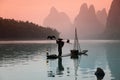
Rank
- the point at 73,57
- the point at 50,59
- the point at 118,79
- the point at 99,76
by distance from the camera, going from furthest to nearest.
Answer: the point at 73,57, the point at 50,59, the point at 118,79, the point at 99,76

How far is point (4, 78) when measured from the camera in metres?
45.8

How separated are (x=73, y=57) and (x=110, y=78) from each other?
4269 centimetres

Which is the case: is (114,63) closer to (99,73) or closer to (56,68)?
(56,68)

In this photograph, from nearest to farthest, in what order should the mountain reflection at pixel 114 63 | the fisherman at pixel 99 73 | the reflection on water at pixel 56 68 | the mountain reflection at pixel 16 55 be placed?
the fisherman at pixel 99 73 < the reflection on water at pixel 56 68 < the mountain reflection at pixel 114 63 < the mountain reflection at pixel 16 55

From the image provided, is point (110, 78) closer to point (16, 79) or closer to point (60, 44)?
point (16, 79)

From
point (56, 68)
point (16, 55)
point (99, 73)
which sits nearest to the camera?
point (99, 73)

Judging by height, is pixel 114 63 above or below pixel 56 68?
above

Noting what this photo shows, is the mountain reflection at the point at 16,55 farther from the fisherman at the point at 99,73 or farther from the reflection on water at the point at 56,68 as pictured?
the fisherman at the point at 99,73

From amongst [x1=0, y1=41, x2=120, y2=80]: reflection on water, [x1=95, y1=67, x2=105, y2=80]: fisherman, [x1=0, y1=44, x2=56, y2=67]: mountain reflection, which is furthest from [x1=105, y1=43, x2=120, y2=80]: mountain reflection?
[x1=0, y1=44, x2=56, y2=67]: mountain reflection

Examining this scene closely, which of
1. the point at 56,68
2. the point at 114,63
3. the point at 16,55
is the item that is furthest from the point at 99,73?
the point at 16,55

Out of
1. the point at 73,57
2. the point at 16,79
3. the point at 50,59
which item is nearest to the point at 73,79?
the point at 16,79

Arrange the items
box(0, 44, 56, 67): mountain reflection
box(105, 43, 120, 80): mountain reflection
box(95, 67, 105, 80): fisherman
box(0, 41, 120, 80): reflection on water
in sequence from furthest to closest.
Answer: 1. box(0, 44, 56, 67): mountain reflection
2. box(105, 43, 120, 80): mountain reflection
3. box(0, 41, 120, 80): reflection on water
4. box(95, 67, 105, 80): fisherman

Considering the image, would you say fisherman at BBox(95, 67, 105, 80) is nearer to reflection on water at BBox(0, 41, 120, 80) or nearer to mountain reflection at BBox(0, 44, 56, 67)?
reflection on water at BBox(0, 41, 120, 80)

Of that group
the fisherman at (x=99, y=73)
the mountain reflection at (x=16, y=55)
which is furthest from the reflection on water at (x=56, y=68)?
the fisherman at (x=99, y=73)
